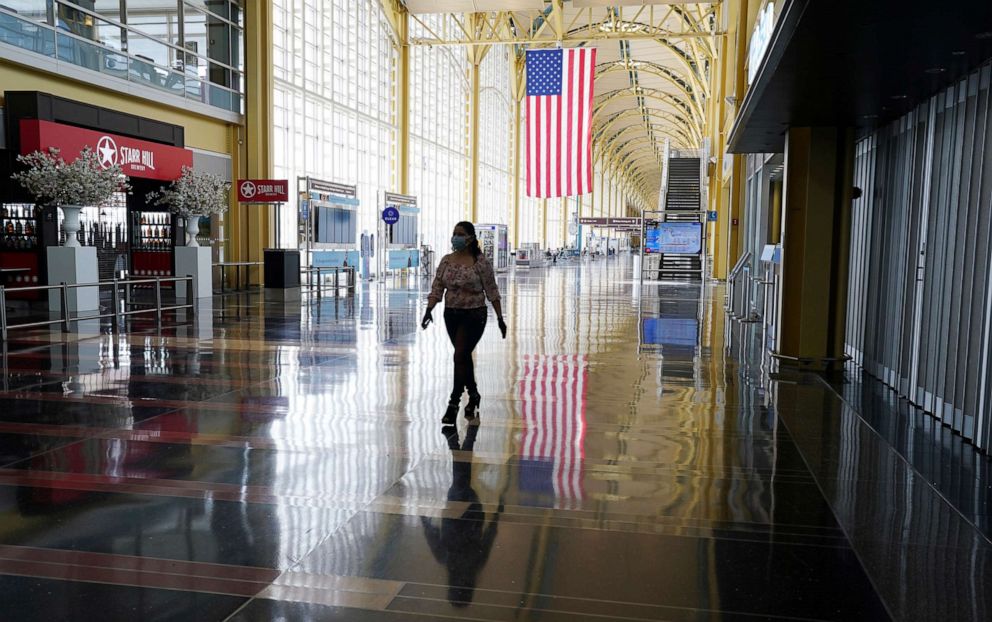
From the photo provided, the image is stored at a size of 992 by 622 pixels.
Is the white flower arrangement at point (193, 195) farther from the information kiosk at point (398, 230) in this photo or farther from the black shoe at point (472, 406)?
the black shoe at point (472, 406)

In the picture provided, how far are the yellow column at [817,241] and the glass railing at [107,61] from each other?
14.5m

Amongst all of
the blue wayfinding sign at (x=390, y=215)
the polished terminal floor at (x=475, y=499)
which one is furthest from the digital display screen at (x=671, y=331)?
the blue wayfinding sign at (x=390, y=215)

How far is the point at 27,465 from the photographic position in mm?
5754

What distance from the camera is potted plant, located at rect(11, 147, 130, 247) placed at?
1581cm

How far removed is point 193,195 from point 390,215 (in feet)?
30.3

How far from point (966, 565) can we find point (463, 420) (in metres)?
4.18

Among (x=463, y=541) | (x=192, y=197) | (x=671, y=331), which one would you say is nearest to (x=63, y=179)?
(x=192, y=197)

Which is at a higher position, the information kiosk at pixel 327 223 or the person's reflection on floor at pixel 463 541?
the information kiosk at pixel 327 223

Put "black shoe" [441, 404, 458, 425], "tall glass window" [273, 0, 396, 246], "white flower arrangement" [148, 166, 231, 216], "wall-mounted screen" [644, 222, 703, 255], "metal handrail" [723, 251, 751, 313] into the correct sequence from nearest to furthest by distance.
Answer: "black shoe" [441, 404, 458, 425], "metal handrail" [723, 251, 751, 313], "white flower arrangement" [148, 166, 231, 216], "tall glass window" [273, 0, 396, 246], "wall-mounted screen" [644, 222, 703, 255]

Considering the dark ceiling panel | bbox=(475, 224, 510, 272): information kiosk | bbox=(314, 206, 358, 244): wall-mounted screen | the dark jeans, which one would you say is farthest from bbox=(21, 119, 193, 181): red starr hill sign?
bbox=(475, 224, 510, 272): information kiosk

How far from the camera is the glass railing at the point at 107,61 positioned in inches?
654

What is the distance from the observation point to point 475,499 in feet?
16.8

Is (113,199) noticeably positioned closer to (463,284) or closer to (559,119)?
(559,119)

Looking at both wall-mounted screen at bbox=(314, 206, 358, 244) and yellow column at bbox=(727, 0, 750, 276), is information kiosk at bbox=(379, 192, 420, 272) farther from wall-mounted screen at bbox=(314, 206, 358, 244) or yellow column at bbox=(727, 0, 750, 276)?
yellow column at bbox=(727, 0, 750, 276)
